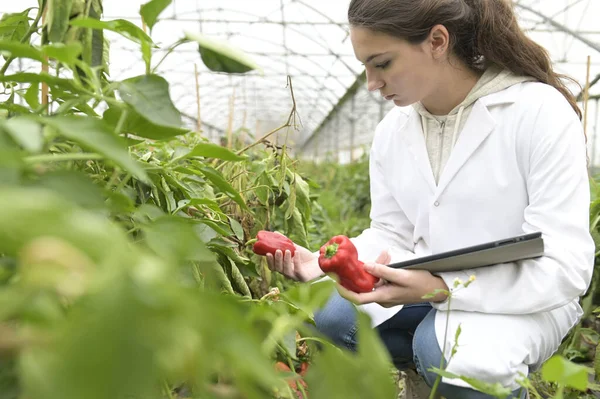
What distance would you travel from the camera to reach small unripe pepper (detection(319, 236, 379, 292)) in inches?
54.6

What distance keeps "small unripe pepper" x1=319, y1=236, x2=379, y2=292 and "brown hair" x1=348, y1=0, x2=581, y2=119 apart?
1.66 ft

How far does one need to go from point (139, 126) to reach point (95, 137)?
264 mm

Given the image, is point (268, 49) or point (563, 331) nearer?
point (563, 331)

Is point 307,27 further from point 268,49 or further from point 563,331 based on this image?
point 563,331

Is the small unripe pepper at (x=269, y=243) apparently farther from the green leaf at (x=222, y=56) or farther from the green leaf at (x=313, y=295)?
the green leaf at (x=313, y=295)

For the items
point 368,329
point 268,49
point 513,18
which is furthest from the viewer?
point 268,49

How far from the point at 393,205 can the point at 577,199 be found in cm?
56

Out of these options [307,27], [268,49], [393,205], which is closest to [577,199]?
[393,205]

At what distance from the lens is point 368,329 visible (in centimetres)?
38

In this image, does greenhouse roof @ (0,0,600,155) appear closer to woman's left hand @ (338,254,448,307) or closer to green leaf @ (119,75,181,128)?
woman's left hand @ (338,254,448,307)

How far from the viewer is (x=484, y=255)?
4.00ft

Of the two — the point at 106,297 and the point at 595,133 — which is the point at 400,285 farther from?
the point at 595,133

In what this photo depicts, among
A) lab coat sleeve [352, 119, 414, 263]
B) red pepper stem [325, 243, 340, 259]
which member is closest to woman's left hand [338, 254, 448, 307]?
red pepper stem [325, 243, 340, 259]

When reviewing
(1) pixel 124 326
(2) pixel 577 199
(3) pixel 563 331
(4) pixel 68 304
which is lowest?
(3) pixel 563 331
